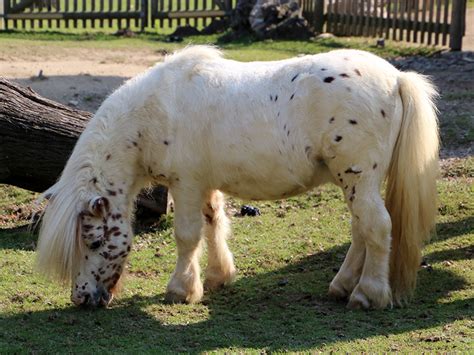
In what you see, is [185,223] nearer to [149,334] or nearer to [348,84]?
[149,334]

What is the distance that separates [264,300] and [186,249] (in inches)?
25.4

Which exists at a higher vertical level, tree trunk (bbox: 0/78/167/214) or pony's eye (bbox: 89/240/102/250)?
tree trunk (bbox: 0/78/167/214)

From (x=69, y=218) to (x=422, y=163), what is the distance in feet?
7.58

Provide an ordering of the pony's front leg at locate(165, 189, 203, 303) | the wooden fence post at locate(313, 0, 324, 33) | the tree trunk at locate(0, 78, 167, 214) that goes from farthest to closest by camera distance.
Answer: the wooden fence post at locate(313, 0, 324, 33) < the tree trunk at locate(0, 78, 167, 214) < the pony's front leg at locate(165, 189, 203, 303)

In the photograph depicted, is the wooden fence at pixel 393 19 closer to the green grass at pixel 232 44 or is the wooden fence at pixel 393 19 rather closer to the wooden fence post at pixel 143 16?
the green grass at pixel 232 44

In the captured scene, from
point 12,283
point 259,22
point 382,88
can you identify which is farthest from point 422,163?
point 259,22

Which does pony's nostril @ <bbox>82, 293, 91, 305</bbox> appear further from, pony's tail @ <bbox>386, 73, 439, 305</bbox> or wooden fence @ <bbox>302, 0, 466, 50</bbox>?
wooden fence @ <bbox>302, 0, 466, 50</bbox>

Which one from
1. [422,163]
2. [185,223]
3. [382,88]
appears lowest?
[185,223]

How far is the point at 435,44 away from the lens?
640 inches

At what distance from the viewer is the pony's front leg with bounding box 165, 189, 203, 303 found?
6.24 metres

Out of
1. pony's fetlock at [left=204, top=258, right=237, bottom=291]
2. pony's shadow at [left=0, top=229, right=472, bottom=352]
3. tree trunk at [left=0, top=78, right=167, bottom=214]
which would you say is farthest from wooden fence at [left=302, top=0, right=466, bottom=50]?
pony's fetlock at [left=204, top=258, right=237, bottom=291]

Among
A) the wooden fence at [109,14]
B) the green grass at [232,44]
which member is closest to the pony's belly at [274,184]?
the green grass at [232,44]

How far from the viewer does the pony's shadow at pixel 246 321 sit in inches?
217

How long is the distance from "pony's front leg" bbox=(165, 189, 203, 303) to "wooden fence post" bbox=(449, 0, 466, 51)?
10445mm
